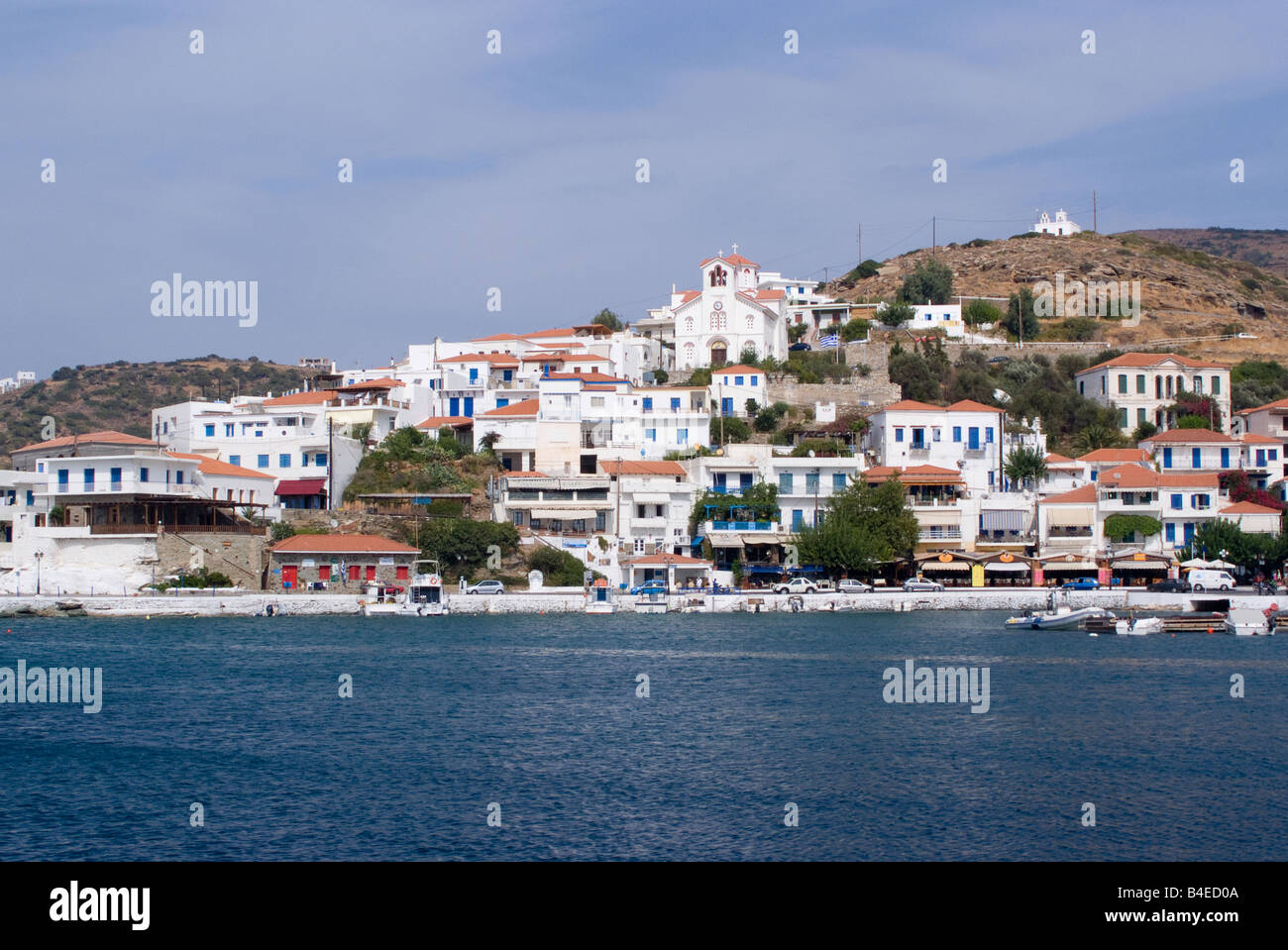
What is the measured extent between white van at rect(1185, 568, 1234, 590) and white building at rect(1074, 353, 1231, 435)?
19.2 m

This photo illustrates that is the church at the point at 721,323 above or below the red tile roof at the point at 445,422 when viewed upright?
above

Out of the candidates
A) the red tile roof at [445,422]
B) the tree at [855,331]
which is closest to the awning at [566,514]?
the red tile roof at [445,422]

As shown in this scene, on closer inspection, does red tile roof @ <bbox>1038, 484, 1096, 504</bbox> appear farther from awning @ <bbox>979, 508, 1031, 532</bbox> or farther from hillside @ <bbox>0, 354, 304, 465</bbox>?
hillside @ <bbox>0, 354, 304, 465</bbox>

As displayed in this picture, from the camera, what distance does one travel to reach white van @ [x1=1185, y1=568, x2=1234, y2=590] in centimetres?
5019

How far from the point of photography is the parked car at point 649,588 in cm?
5138

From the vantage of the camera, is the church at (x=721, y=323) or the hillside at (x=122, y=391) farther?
the hillside at (x=122, y=391)

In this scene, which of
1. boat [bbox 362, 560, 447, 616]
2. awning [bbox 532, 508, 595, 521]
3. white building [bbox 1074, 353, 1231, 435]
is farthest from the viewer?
white building [bbox 1074, 353, 1231, 435]

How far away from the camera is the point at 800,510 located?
5647 centimetres

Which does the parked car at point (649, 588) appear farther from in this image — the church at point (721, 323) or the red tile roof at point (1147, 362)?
the red tile roof at point (1147, 362)

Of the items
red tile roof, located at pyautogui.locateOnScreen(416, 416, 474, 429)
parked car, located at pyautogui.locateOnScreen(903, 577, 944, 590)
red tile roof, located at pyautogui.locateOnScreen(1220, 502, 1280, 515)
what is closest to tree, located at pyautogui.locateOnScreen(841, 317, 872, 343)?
red tile roof, located at pyautogui.locateOnScreen(1220, 502, 1280, 515)

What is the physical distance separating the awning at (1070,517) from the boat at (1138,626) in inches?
459

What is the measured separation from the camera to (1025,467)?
57.3 m
